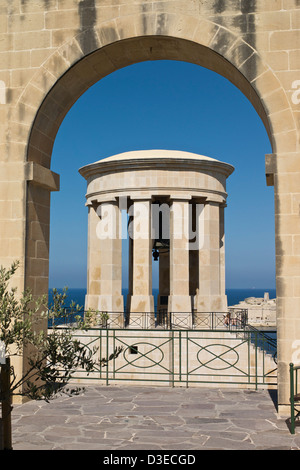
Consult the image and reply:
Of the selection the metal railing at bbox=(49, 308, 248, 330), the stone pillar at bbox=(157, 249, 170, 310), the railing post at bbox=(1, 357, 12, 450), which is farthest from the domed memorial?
the railing post at bbox=(1, 357, 12, 450)

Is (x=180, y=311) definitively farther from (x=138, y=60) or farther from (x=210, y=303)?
(x=138, y=60)

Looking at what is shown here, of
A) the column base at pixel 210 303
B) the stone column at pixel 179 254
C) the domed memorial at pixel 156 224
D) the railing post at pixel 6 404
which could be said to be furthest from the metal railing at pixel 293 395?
the column base at pixel 210 303

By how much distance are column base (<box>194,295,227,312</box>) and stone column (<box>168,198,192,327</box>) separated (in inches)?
50.5

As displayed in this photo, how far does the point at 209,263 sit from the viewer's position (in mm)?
25906

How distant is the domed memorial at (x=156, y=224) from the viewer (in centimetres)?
2488

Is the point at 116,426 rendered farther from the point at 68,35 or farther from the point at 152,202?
the point at 152,202

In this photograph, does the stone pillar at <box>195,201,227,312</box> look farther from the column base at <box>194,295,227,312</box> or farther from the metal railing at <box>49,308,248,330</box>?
the metal railing at <box>49,308,248,330</box>

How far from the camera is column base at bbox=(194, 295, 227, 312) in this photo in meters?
25.7

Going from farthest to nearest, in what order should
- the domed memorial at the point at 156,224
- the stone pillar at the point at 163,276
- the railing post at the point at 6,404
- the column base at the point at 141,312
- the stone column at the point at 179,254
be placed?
the stone pillar at the point at 163,276, the domed memorial at the point at 156,224, the stone column at the point at 179,254, the column base at the point at 141,312, the railing post at the point at 6,404

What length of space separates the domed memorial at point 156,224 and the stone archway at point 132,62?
14.9m

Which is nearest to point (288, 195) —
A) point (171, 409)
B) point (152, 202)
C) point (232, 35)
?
point (232, 35)

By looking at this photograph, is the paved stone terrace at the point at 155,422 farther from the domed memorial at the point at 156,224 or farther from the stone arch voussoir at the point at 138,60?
the domed memorial at the point at 156,224

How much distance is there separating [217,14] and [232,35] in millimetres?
486

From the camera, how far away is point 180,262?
24922 mm
